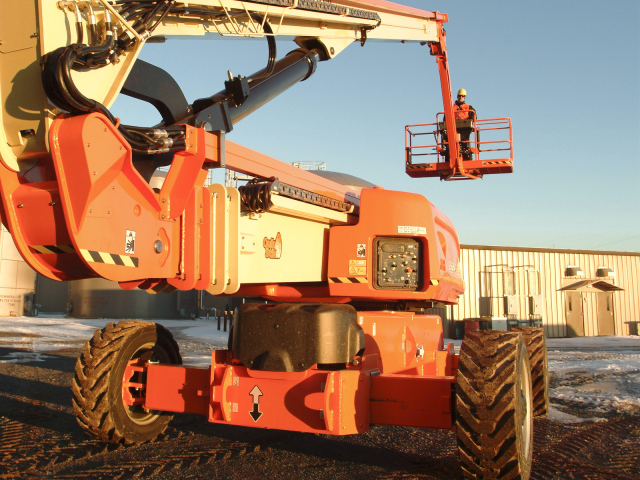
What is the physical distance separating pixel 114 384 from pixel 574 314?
25.3 meters

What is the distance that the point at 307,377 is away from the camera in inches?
181

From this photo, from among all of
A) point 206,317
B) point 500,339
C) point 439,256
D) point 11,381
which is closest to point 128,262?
point 500,339

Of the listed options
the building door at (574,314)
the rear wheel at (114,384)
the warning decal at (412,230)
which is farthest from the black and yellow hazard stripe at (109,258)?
the building door at (574,314)

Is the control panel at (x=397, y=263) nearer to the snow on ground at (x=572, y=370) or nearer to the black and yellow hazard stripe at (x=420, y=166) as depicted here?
the snow on ground at (x=572, y=370)

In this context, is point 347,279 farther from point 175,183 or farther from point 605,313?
point 605,313

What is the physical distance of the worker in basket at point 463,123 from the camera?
440 inches

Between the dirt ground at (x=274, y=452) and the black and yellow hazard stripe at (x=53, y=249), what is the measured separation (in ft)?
6.86

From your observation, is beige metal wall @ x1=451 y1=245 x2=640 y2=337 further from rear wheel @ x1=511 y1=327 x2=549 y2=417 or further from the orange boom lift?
the orange boom lift

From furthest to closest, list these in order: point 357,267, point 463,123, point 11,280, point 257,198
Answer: point 11,280, point 463,123, point 357,267, point 257,198

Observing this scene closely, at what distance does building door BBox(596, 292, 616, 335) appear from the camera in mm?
27000

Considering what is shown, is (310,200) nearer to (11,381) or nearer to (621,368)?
(11,381)

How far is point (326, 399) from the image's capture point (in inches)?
174

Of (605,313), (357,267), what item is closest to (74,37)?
(357,267)

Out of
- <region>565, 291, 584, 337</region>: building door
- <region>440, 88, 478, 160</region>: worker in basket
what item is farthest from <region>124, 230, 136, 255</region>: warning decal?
<region>565, 291, 584, 337</region>: building door
